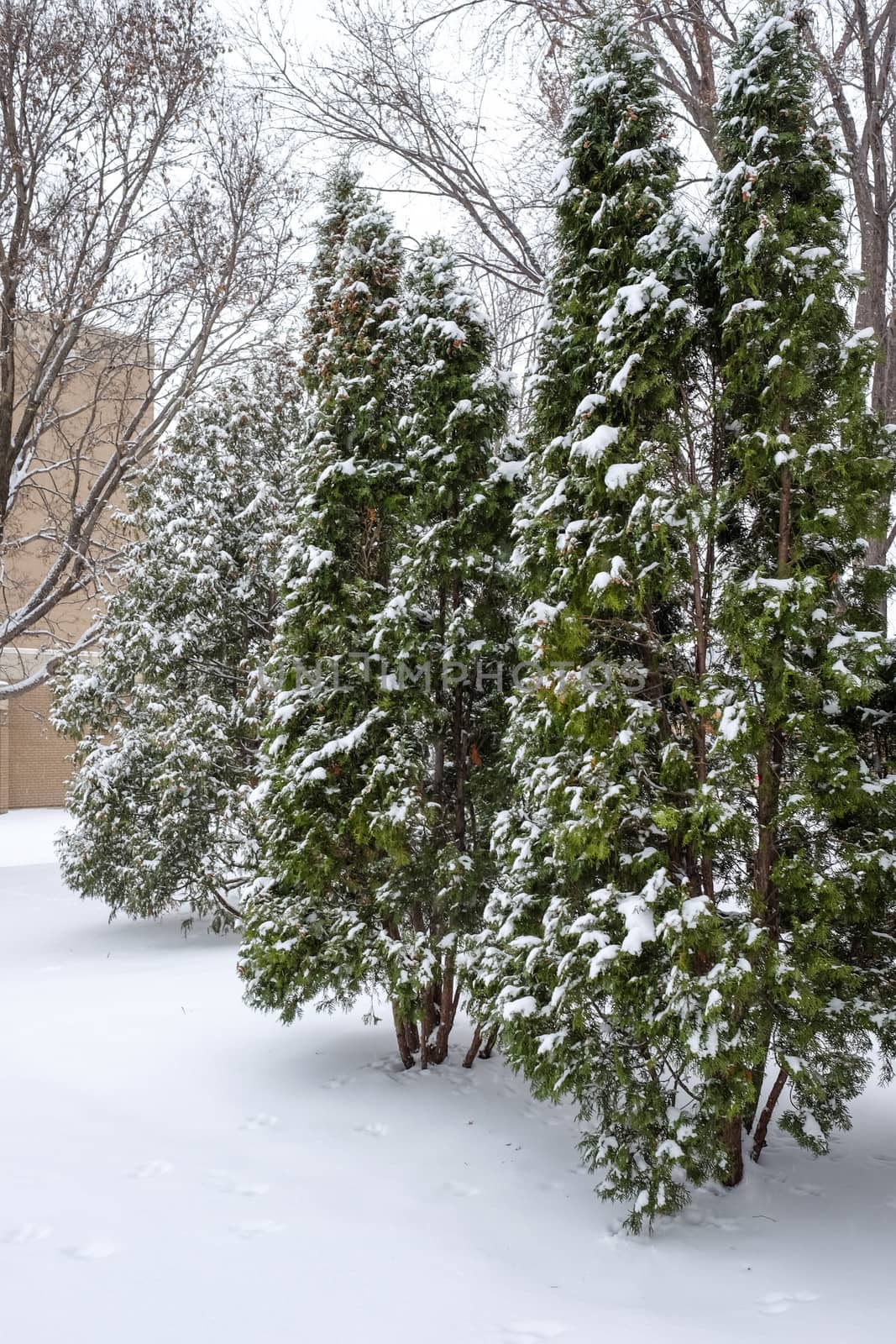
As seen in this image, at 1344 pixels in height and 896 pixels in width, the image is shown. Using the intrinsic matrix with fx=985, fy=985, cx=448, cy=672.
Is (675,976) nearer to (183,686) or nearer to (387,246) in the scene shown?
(387,246)

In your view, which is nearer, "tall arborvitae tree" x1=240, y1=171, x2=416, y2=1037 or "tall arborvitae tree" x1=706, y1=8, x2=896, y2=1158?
"tall arborvitae tree" x1=706, y1=8, x2=896, y2=1158

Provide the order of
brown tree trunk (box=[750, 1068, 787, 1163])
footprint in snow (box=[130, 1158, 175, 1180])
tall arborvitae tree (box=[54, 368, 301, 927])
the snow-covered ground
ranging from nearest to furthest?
the snow-covered ground → brown tree trunk (box=[750, 1068, 787, 1163]) → footprint in snow (box=[130, 1158, 175, 1180]) → tall arborvitae tree (box=[54, 368, 301, 927])

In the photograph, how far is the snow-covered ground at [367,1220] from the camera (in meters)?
3.39

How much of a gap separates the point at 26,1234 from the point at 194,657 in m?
6.33

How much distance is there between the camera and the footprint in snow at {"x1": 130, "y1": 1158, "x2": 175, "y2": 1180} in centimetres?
457

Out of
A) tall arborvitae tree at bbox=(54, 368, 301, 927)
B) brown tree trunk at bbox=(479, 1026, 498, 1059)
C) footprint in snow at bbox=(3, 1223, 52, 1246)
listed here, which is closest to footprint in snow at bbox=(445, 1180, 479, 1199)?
brown tree trunk at bbox=(479, 1026, 498, 1059)

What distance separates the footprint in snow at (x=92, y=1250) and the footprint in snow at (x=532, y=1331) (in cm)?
159

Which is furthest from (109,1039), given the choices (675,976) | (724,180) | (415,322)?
(724,180)

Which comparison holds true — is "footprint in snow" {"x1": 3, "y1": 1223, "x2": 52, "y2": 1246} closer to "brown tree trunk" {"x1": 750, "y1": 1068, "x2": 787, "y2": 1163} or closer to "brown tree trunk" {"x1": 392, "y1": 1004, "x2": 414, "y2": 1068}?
"brown tree trunk" {"x1": 392, "y1": 1004, "x2": 414, "y2": 1068}

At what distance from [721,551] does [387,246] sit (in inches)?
117

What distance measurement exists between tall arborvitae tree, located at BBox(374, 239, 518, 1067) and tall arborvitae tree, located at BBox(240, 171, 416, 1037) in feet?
0.53

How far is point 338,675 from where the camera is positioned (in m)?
5.70

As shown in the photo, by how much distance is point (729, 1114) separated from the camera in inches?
149

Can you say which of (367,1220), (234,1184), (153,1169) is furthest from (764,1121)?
(153,1169)
